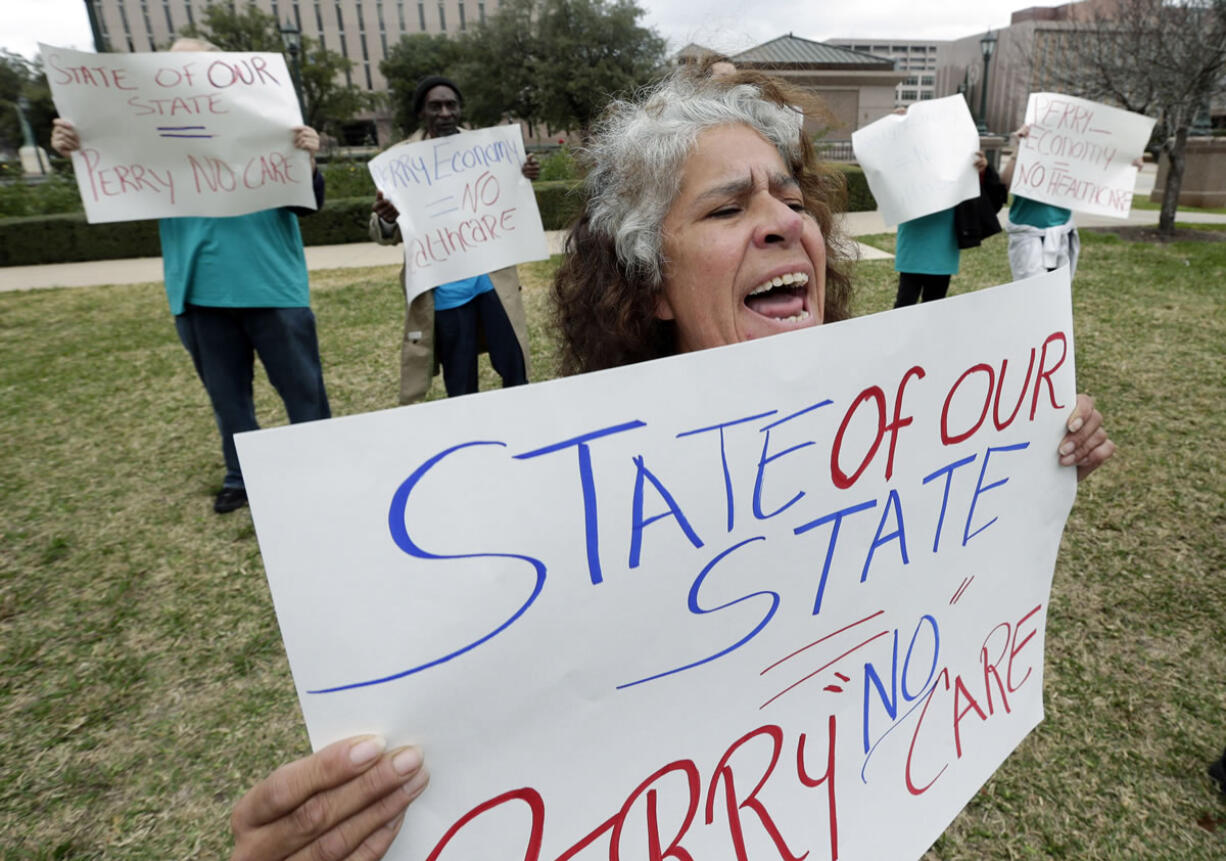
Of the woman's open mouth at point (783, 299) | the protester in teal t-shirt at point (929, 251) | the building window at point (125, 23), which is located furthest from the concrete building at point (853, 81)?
the building window at point (125, 23)

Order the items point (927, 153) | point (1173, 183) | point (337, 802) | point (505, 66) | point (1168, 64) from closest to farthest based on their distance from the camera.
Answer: point (337, 802) → point (927, 153) → point (1168, 64) → point (1173, 183) → point (505, 66)

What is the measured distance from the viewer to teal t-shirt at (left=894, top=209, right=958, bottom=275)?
186 inches

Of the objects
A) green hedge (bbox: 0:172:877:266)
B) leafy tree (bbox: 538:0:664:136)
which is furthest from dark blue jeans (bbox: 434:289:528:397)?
leafy tree (bbox: 538:0:664:136)

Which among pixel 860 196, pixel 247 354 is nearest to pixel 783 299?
pixel 247 354

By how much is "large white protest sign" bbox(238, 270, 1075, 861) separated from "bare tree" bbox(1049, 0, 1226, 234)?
1239 cm

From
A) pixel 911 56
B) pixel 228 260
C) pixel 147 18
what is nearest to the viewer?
pixel 228 260

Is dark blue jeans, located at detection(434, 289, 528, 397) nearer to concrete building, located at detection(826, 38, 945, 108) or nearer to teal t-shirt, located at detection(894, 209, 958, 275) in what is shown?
teal t-shirt, located at detection(894, 209, 958, 275)

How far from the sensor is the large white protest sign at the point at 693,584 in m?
0.70

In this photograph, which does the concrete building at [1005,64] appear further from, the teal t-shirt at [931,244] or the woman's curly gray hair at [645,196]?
the woman's curly gray hair at [645,196]

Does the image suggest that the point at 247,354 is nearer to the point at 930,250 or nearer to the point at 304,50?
the point at 930,250

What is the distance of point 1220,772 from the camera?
76.5 inches

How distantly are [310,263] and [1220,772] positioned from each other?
40.0 ft

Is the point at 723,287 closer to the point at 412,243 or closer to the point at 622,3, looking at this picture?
the point at 412,243

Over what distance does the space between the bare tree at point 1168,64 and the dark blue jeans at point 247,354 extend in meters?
12.2
